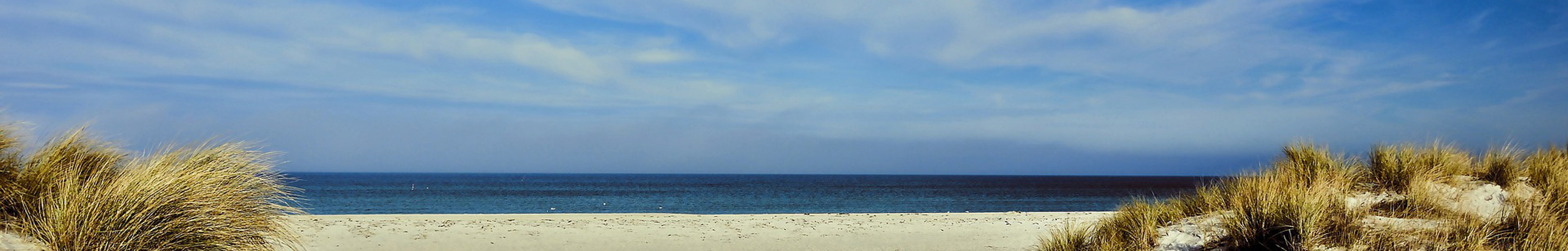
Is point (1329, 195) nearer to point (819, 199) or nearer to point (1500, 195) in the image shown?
point (1500, 195)

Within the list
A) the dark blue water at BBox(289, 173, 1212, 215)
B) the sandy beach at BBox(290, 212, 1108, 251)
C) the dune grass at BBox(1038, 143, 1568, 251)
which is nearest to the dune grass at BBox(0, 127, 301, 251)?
the sandy beach at BBox(290, 212, 1108, 251)

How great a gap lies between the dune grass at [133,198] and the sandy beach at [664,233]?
483 centimetres

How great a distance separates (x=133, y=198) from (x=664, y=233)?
9.04 m

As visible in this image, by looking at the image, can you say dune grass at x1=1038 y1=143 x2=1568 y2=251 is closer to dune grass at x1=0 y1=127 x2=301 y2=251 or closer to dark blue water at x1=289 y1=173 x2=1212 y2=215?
dune grass at x1=0 y1=127 x2=301 y2=251

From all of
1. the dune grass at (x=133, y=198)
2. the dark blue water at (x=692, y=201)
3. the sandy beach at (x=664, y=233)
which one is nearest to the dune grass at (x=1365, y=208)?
the sandy beach at (x=664, y=233)

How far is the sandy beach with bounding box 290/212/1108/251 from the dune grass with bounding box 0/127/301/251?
483 centimetres

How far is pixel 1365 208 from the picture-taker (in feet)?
22.9

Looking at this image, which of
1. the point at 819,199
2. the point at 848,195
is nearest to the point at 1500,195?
the point at 819,199

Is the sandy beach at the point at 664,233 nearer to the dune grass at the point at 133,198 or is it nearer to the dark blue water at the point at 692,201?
the dune grass at the point at 133,198

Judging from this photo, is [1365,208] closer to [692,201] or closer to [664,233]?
[664,233]

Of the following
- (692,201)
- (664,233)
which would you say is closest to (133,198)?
(664,233)

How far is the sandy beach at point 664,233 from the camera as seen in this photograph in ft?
39.4

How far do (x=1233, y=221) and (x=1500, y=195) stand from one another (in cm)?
316

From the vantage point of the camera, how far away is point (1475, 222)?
6.18m
